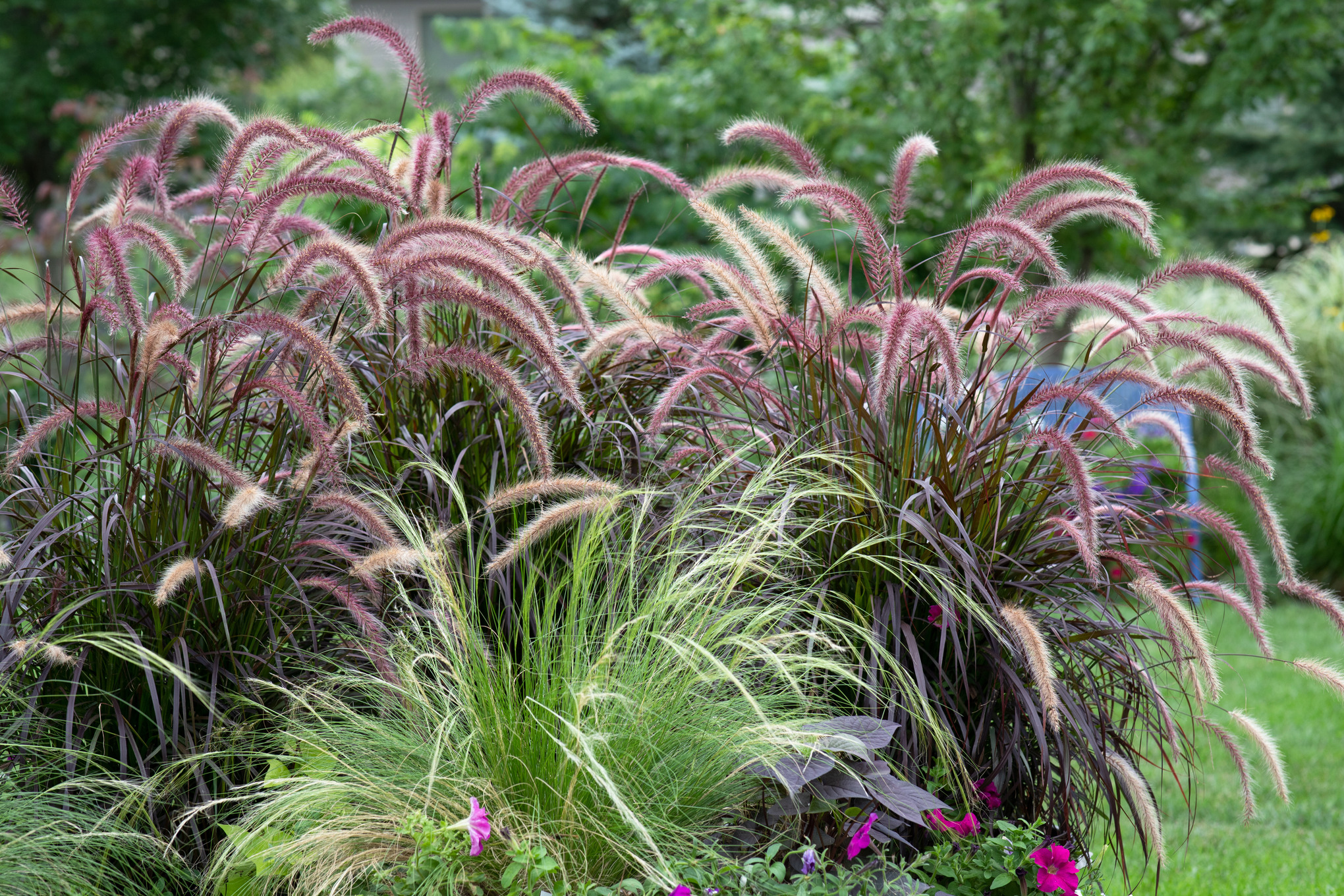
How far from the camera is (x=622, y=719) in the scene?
2.26 meters

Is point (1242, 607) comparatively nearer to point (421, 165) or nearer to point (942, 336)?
point (942, 336)

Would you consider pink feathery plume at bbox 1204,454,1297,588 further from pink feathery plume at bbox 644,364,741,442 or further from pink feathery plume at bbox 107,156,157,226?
pink feathery plume at bbox 107,156,157,226

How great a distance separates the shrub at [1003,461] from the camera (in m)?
2.52

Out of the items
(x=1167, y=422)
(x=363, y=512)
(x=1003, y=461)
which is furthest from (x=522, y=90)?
(x=1167, y=422)

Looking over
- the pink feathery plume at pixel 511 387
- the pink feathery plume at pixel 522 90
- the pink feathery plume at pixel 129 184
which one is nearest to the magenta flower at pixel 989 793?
the pink feathery plume at pixel 511 387

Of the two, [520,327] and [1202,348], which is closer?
[520,327]

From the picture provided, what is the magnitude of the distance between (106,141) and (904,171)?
1873mm

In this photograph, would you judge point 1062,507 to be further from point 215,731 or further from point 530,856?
point 215,731

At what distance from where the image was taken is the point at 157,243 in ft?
8.66

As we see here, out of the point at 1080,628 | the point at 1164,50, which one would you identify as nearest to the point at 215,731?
the point at 1080,628

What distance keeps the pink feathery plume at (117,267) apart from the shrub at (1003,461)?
1040 mm

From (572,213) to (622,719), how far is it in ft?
22.7

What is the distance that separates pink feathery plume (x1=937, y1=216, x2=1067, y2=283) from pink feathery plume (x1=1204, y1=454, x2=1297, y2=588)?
65 centimetres

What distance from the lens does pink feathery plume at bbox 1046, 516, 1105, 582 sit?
2.37 m
